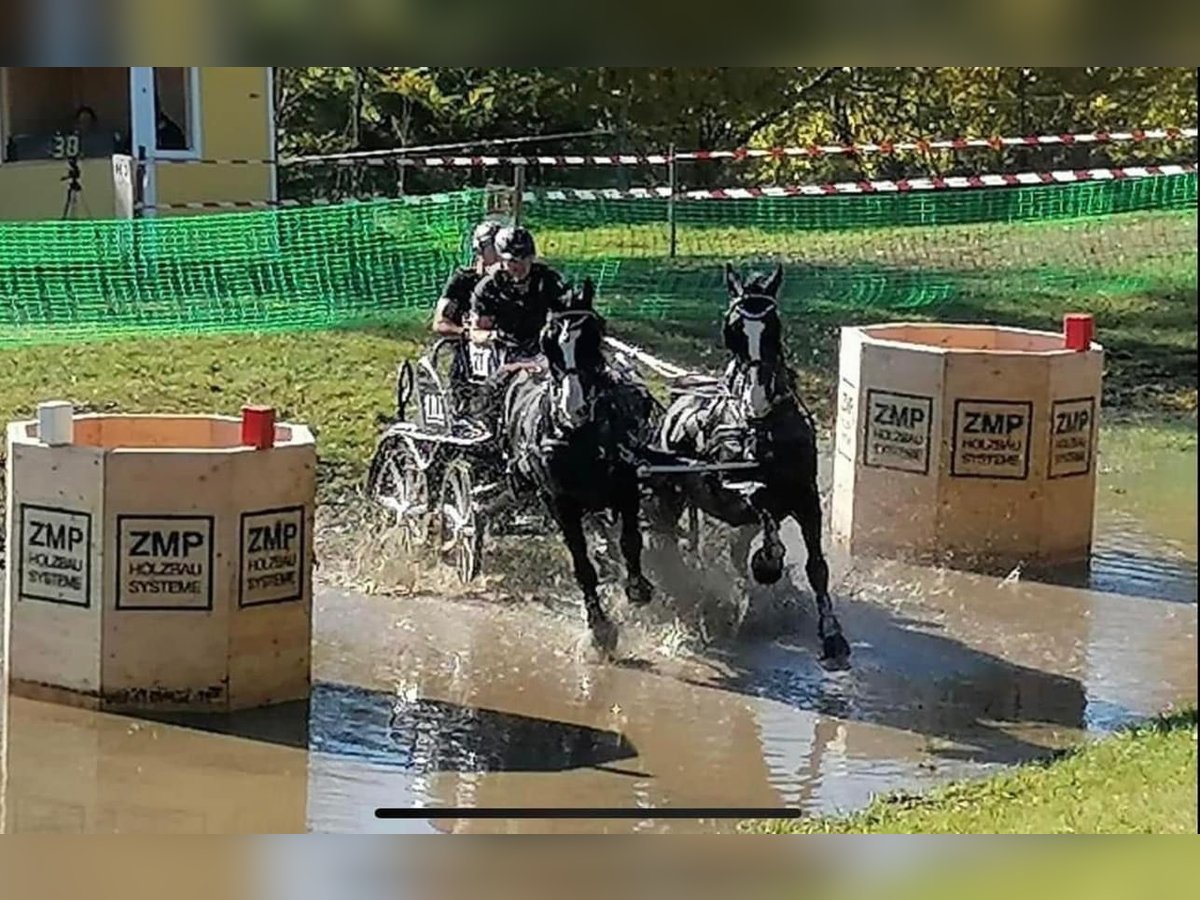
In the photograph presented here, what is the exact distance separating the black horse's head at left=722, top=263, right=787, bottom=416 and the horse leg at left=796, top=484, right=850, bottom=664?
1.30 ft

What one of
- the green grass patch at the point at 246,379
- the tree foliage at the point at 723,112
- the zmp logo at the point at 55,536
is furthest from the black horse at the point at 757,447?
the zmp logo at the point at 55,536

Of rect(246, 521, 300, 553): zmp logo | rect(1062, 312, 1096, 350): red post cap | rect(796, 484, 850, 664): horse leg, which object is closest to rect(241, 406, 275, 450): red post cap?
rect(246, 521, 300, 553): zmp logo

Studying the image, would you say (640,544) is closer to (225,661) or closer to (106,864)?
(225,661)

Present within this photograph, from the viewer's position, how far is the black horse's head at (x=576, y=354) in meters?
6.43

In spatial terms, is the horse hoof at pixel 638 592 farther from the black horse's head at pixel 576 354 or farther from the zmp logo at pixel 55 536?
the zmp logo at pixel 55 536

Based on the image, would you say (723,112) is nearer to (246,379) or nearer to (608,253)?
(608,253)

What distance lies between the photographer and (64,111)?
565 cm

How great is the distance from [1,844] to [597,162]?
7.92ft

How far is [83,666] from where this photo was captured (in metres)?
6.30

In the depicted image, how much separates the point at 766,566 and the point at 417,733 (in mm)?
1189

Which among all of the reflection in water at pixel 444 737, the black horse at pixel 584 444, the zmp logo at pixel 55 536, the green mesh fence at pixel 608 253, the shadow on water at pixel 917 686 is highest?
the green mesh fence at pixel 608 253

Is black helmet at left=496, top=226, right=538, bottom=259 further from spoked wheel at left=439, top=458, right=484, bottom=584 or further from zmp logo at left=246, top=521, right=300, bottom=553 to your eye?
zmp logo at left=246, top=521, right=300, bottom=553

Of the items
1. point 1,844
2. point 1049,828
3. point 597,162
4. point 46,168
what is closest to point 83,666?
point 1,844

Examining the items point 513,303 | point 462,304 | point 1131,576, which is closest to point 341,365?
point 462,304
